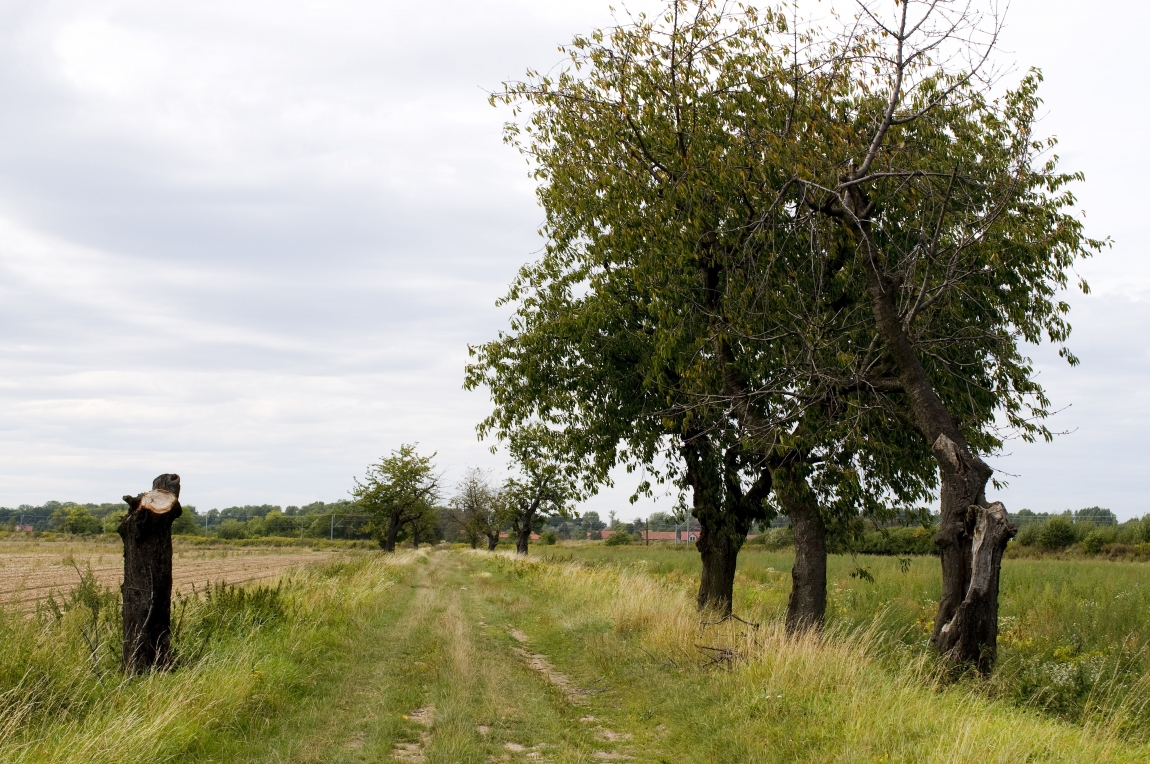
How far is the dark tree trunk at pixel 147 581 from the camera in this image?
7.45 metres

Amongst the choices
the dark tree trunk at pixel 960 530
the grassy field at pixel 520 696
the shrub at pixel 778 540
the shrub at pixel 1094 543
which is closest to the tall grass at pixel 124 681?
the grassy field at pixel 520 696

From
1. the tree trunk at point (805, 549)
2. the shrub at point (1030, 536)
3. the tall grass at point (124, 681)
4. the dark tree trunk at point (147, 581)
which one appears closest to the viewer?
the tall grass at point (124, 681)

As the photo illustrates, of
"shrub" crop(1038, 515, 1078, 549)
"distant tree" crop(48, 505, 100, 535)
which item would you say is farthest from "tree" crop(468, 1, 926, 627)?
"distant tree" crop(48, 505, 100, 535)

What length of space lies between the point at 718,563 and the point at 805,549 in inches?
135

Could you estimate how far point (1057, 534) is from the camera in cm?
4972

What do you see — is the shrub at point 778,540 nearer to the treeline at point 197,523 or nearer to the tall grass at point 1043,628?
the tall grass at point 1043,628

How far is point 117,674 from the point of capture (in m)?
7.18

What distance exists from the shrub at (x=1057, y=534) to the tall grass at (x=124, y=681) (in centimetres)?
5236

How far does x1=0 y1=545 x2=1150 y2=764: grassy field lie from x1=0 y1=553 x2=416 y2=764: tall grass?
1.0 inches

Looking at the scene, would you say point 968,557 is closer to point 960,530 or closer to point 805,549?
point 960,530

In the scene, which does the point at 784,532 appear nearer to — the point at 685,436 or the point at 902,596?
the point at 902,596

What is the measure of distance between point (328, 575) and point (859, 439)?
17601 millimetres

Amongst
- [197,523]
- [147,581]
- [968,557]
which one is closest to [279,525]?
[197,523]

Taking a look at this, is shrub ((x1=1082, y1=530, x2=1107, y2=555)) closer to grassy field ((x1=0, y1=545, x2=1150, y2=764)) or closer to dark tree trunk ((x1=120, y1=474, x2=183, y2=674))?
grassy field ((x1=0, y1=545, x2=1150, y2=764))
